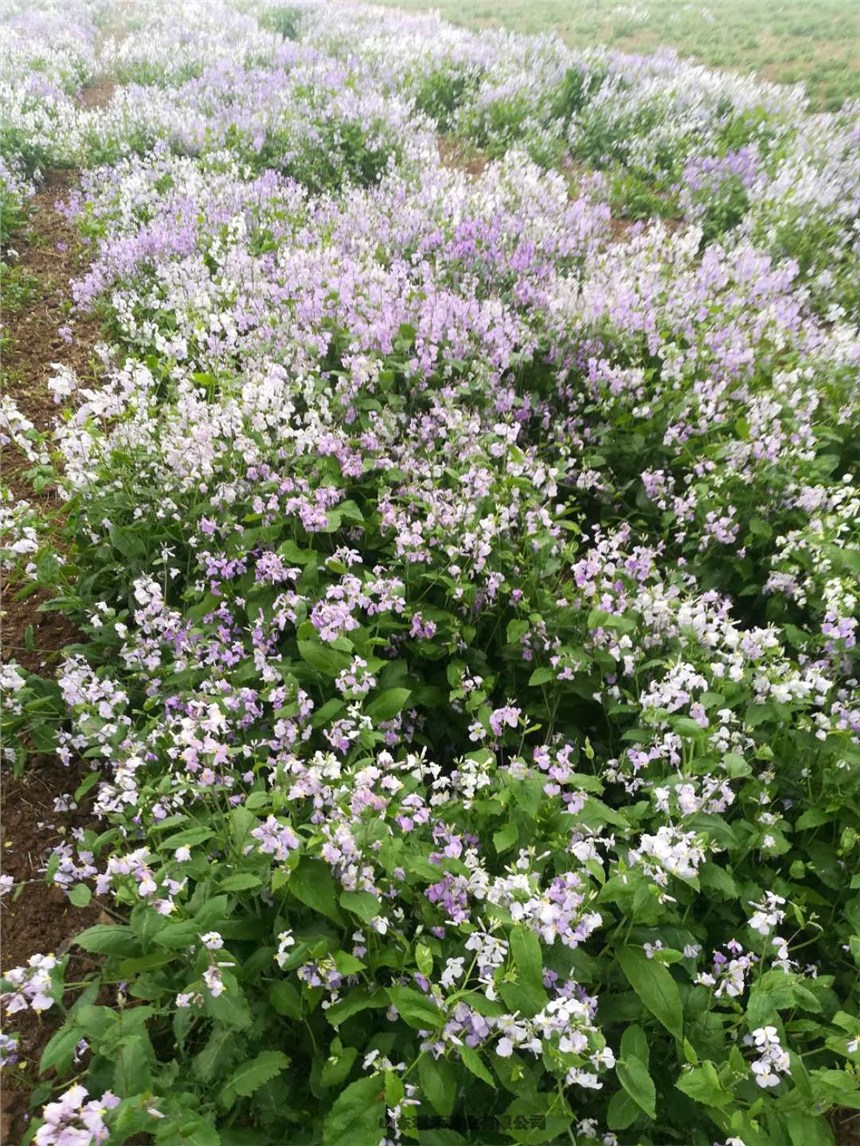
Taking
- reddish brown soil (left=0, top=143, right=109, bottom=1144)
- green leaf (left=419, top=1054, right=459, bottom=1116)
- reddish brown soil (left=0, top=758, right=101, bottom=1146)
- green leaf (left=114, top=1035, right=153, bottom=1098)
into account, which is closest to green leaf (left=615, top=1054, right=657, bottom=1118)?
green leaf (left=419, top=1054, right=459, bottom=1116)

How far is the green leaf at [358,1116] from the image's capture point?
6.45ft

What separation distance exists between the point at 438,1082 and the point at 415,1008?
8.1 inches

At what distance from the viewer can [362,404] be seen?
15.5 ft

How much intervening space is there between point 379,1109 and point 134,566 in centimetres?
296

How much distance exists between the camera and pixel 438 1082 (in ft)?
6.81

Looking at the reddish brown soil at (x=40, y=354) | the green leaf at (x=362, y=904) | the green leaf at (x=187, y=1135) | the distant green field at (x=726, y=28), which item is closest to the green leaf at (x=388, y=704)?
the green leaf at (x=362, y=904)

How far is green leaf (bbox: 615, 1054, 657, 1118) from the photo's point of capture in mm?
2082

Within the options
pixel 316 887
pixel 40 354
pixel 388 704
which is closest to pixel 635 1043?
pixel 316 887

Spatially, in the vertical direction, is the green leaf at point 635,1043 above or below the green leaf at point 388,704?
below

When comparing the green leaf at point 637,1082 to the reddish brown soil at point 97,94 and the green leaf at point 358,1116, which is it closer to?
the green leaf at point 358,1116

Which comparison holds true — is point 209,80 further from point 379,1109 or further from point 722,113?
point 379,1109

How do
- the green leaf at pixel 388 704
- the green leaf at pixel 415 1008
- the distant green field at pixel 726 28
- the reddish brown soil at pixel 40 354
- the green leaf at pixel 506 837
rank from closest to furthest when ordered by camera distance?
the green leaf at pixel 415 1008 → the green leaf at pixel 506 837 → the green leaf at pixel 388 704 → the reddish brown soil at pixel 40 354 → the distant green field at pixel 726 28

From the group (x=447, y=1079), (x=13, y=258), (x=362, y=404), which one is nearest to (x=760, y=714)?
(x=447, y=1079)

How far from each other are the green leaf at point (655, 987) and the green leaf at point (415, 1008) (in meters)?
0.65
